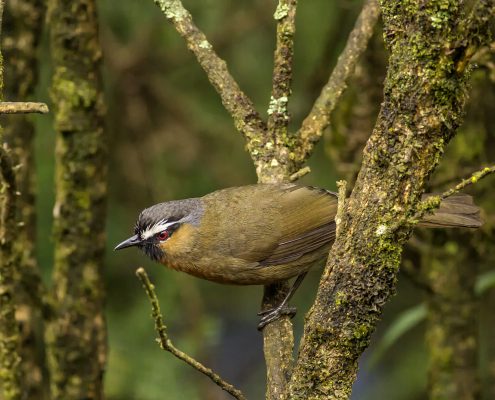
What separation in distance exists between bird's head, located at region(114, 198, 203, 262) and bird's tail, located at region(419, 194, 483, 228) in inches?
52.5

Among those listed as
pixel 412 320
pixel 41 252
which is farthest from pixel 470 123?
pixel 41 252

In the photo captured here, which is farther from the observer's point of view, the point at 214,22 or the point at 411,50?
the point at 214,22

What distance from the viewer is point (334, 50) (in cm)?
564

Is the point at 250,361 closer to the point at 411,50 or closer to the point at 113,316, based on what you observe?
→ the point at 113,316

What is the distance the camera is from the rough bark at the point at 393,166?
2.39 meters

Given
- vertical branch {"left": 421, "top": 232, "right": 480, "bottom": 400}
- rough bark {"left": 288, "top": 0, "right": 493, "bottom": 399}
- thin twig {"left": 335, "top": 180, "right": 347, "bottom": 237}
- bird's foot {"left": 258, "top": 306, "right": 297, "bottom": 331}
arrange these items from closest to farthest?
rough bark {"left": 288, "top": 0, "right": 493, "bottom": 399} < thin twig {"left": 335, "top": 180, "right": 347, "bottom": 237} < bird's foot {"left": 258, "top": 306, "right": 297, "bottom": 331} < vertical branch {"left": 421, "top": 232, "right": 480, "bottom": 400}

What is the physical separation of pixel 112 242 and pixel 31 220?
1636mm

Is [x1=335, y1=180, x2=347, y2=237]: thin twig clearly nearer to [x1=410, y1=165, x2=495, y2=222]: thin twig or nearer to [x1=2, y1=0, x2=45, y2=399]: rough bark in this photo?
[x1=410, y1=165, x2=495, y2=222]: thin twig

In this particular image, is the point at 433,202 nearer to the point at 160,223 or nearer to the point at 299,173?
the point at 299,173

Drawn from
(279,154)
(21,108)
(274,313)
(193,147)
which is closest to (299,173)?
(279,154)

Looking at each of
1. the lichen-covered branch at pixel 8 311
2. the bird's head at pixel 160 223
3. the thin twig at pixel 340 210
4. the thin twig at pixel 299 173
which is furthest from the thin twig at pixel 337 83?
the lichen-covered branch at pixel 8 311

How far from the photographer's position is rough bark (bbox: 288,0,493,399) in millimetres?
2393

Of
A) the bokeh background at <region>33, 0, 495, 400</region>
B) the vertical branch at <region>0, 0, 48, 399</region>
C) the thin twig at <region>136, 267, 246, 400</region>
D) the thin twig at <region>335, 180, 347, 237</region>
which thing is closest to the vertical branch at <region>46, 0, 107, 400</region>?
the vertical branch at <region>0, 0, 48, 399</region>

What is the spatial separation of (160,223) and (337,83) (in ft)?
4.26
